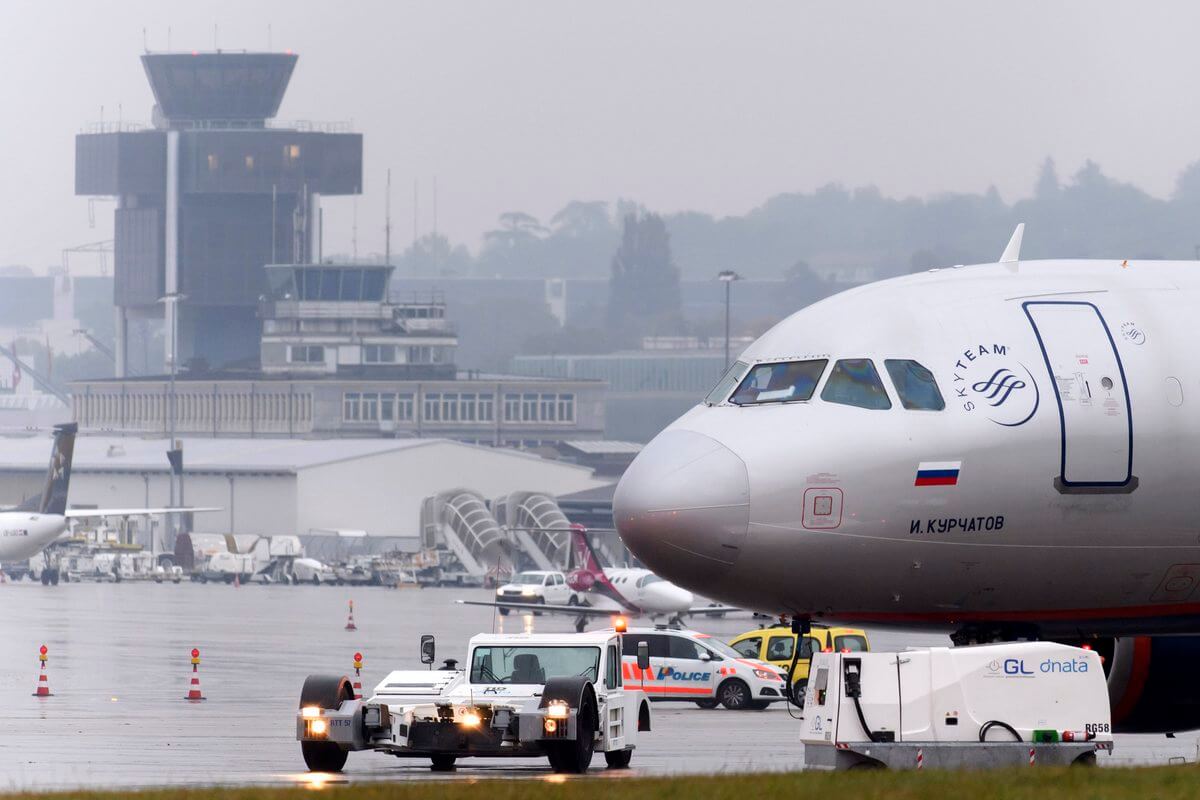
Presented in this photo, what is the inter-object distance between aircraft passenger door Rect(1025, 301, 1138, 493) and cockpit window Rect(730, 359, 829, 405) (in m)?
2.17

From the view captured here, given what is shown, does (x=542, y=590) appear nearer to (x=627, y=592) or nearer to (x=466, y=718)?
(x=627, y=592)

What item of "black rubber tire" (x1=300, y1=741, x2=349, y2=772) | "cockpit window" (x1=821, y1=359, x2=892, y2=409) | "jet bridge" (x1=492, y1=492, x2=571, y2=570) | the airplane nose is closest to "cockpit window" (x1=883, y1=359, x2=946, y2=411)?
"cockpit window" (x1=821, y1=359, x2=892, y2=409)

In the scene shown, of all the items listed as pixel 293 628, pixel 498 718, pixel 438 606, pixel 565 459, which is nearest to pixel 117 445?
pixel 565 459

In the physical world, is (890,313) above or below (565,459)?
above

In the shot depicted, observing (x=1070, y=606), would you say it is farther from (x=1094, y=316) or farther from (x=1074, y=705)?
(x=1094, y=316)

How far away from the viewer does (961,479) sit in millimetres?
19422

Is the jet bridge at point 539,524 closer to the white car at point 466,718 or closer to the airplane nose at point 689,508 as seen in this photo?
the white car at point 466,718

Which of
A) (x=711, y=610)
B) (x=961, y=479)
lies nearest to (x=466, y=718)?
(x=961, y=479)

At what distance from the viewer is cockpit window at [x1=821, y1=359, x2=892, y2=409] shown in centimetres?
1981

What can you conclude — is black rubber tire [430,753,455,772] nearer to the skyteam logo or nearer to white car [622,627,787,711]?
the skyteam logo

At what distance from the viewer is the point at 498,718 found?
86.1 feet

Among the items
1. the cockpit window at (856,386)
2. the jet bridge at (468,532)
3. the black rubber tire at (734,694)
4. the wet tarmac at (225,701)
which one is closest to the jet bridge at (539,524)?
the jet bridge at (468,532)

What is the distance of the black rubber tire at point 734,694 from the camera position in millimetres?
46906

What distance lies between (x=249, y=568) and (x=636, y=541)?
402ft
